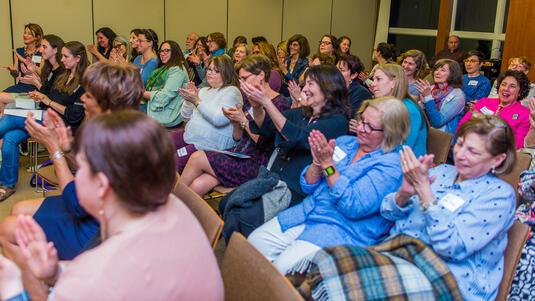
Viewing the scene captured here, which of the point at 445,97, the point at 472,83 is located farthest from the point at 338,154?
the point at 472,83

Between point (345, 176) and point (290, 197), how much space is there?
0.54 metres

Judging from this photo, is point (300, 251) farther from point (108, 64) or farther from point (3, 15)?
point (3, 15)

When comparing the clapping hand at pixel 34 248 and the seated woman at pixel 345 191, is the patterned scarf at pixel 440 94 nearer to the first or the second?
the seated woman at pixel 345 191

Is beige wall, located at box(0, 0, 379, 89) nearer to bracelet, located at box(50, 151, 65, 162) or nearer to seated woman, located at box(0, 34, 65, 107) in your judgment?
seated woman, located at box(0, 34, 65, 107)

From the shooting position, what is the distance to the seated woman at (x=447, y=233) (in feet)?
6.18

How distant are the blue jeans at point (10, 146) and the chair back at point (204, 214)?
2.97 meters

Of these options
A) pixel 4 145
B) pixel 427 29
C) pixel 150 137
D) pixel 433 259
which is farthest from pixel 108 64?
pixel 427 29

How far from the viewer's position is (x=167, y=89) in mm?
4828

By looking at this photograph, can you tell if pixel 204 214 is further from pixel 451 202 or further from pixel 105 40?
pixel 105 40

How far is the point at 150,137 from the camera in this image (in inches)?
52.1

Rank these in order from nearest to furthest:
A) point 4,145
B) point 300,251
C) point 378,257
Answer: point 378,257
point 300,251
point 4,145

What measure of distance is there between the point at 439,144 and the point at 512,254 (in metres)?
1.59

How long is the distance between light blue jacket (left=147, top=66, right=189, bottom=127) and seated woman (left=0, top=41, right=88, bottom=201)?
2.13 feet

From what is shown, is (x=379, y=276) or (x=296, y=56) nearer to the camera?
(x=379, y=276)
